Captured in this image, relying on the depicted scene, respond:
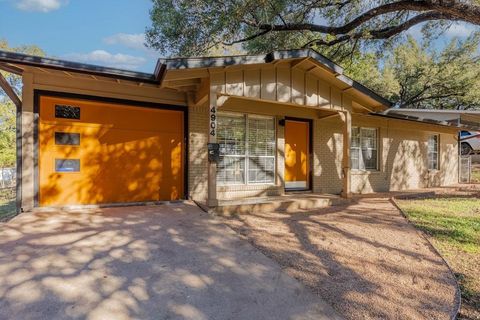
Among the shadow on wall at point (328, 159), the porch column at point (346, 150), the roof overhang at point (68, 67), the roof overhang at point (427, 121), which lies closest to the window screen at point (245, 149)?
the shadow on wall at point (328, 159)

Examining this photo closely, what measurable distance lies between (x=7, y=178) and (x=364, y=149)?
2221 cm

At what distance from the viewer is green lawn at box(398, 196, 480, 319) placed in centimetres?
347

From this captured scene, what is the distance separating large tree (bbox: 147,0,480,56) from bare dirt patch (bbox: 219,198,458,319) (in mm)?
6637

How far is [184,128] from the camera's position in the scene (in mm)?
Answer: 7648

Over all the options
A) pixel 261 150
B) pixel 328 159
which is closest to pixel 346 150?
pixel 328 159

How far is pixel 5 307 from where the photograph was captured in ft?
8.46

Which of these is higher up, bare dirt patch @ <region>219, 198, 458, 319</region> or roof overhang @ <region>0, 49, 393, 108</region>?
roof overhang @ <region>0, 49, 393, 108</region>

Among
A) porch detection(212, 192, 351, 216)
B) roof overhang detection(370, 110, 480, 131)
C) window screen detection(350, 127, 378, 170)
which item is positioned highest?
roof overhang detection(370, 110, 480, 131)

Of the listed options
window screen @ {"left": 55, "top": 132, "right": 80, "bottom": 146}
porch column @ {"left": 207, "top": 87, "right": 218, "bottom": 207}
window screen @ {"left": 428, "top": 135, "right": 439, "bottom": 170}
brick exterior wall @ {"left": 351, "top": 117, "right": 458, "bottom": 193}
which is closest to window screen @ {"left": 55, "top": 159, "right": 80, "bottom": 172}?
window screen @ {"left": 55, "top": 132, "right": 80, "bottom": 146}

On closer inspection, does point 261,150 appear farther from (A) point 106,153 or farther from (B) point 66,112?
(B) point 66,112

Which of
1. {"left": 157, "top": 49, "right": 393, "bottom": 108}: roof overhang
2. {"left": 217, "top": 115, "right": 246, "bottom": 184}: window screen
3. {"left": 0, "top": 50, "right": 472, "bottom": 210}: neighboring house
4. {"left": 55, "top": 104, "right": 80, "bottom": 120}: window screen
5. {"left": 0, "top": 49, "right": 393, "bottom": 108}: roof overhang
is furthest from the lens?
{"left": 217, "top": 115, "right": 246, "bottom": 184}: window screen

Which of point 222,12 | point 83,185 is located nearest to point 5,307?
point 83,185

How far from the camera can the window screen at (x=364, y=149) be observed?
10.8 meters

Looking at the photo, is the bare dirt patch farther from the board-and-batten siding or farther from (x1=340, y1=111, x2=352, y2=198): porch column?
the board-and-batten siding
